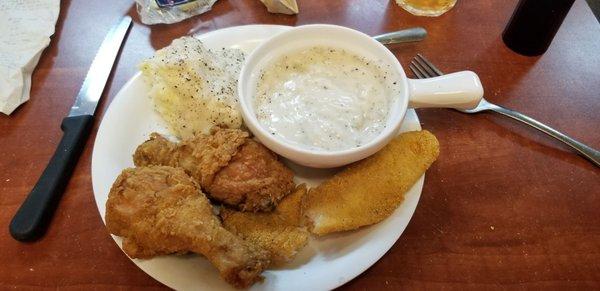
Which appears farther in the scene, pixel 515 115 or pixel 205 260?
pixel 515 115

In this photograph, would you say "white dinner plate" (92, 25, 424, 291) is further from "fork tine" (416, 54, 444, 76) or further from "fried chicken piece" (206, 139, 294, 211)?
"fork tine" (416, 54, 444, 76)

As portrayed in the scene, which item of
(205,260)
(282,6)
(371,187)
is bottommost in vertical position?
(205,260)

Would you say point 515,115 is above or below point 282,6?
below

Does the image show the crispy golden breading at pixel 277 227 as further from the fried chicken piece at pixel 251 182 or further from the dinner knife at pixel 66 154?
the dinner knife at pixel 66 154

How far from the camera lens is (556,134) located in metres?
1.52

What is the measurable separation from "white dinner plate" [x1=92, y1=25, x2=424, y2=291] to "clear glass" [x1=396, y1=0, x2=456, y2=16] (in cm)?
73

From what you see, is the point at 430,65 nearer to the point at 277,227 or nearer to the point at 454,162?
the point at 454,162

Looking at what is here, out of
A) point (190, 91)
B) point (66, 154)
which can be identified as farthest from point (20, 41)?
point (190, 91)

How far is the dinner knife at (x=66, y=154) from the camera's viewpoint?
1.24 metres

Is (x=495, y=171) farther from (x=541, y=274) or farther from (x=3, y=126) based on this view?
(x=3, y=126)

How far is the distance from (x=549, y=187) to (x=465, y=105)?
1.40 feet

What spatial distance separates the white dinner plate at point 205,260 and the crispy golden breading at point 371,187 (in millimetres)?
41

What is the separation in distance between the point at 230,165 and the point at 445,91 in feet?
2.18

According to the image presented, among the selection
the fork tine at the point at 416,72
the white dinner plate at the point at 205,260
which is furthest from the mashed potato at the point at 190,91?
the fork tine at the point at 416,72
